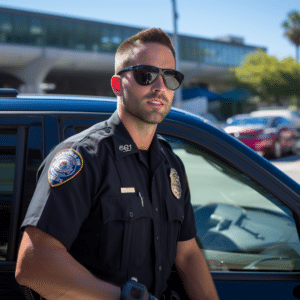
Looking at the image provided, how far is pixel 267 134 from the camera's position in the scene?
12.6 meters

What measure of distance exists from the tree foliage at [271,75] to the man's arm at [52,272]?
38009mm

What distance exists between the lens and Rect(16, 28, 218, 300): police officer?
3.61ft

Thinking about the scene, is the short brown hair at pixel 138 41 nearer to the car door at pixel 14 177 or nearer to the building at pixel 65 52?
the car door at pixel 14 177

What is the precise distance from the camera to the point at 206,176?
4.23 m

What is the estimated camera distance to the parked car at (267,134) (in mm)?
12492

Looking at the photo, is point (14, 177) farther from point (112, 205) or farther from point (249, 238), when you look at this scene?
point (249, 238)

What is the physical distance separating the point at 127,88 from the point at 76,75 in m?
39.9

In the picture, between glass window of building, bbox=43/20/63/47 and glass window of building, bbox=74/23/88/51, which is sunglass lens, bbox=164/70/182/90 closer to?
glass window of building, bbox=43/20/63/47

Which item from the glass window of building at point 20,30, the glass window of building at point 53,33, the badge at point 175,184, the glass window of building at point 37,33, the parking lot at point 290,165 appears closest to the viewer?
the badge at point 175,184

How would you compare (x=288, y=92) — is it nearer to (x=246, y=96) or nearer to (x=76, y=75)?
(x=246, y=96)

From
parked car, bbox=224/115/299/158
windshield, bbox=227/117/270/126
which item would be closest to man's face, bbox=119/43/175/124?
parked car, bbox=224/115/299/158

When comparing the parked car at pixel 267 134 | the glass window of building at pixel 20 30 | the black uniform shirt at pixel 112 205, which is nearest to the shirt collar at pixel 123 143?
the black uniform shirt at pixel 112 205

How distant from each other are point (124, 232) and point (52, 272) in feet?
0.88

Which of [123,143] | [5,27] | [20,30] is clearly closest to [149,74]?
[123,143]
